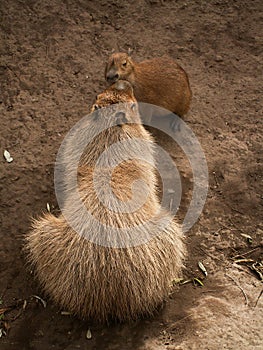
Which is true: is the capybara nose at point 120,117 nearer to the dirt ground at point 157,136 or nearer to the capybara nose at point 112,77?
the dirt ground at point 157,136

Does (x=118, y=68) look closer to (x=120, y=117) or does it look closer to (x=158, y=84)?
(x=158, y=84)

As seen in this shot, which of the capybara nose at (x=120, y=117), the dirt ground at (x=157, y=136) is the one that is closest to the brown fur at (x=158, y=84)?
the dirt ground at (x=157, y=136)

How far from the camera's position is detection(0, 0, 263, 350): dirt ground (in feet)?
A: 10.9

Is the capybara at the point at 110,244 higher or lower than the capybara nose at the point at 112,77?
lower

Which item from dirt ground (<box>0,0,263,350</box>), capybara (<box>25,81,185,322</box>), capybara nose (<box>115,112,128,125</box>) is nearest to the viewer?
capybara (<box>25,81,185,322</box>)

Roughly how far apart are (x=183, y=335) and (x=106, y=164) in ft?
4.03

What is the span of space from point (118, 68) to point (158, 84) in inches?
17.0

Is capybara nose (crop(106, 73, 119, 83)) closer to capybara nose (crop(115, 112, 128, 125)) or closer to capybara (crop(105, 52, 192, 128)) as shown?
capybara (crop(105, 52, 192, 128))

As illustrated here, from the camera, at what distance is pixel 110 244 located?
3160 millimetres

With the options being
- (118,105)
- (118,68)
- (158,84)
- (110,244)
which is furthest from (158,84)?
(110,244)

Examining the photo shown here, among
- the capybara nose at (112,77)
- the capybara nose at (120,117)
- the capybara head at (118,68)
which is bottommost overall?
the capybara nose at (120,117)

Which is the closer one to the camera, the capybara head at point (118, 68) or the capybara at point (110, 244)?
the capybara at point (110, 244)

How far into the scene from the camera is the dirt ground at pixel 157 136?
10.9 feet

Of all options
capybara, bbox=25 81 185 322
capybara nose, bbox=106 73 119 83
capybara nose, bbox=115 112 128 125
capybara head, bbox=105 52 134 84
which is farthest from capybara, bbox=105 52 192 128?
capybara nose, bbox=115 112 128 125
